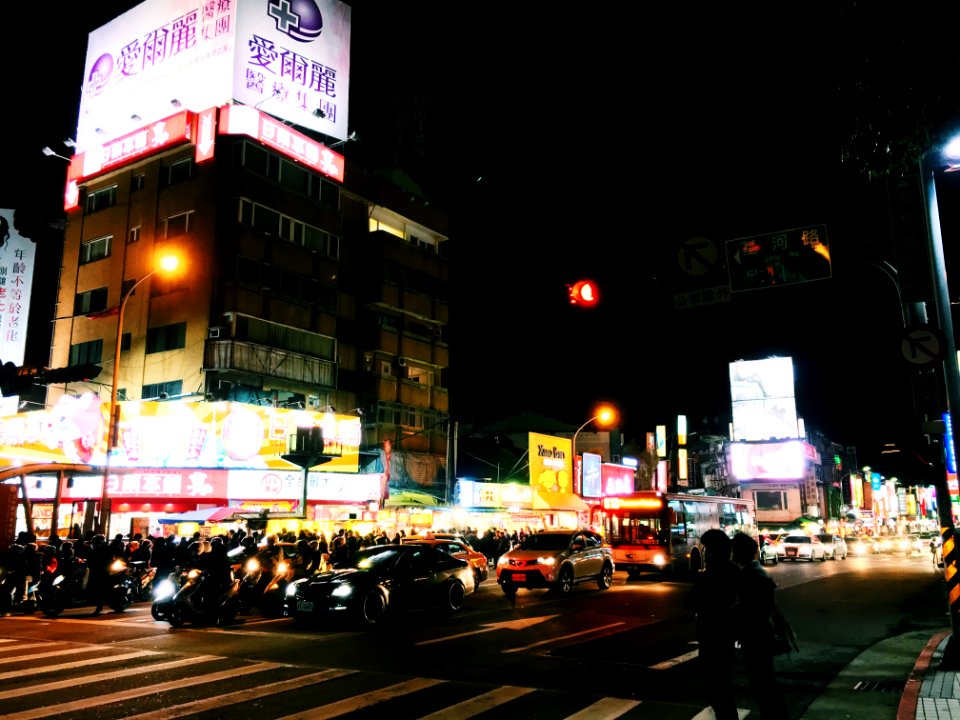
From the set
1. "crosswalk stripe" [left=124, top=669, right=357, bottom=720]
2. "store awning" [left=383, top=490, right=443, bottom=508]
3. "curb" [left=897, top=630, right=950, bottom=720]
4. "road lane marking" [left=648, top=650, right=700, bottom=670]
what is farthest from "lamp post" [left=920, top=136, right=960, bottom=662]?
"store awning" [left=383, top=490, right=443, bottom=508]

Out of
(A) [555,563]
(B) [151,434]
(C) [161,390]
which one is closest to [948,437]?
(A) [555,563]

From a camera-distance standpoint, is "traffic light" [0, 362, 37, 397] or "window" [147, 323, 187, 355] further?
"window" [147, 323, 187, 355]

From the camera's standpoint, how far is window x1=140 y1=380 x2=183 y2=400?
110 feet

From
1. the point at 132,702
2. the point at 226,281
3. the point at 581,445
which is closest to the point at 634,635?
the point at 132,702

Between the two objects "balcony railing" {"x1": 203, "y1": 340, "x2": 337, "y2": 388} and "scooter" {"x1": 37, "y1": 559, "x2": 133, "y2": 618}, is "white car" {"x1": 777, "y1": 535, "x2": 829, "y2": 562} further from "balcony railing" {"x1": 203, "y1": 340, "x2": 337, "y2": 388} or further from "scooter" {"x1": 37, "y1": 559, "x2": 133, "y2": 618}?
"scooter" {"x1": 37, "y1": 559, "x2": 133, "y2": 618}

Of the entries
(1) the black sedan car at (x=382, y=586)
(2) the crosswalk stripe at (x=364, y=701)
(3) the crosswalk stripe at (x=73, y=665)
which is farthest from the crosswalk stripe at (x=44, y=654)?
(2) the crosswalk stripe at (x=364, y=701)

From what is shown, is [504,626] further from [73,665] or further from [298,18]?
[298,18]

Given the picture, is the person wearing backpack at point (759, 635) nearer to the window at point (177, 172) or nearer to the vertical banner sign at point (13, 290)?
the vertical banner sign at point (13, 290)

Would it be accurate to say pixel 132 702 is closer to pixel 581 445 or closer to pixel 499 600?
pixel 499 600

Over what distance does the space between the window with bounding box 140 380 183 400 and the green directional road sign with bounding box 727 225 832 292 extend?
89.5 ft

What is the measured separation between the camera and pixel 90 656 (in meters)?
11.1

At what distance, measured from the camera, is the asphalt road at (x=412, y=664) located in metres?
8.00

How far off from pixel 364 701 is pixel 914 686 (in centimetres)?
631

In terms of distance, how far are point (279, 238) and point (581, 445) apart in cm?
4149
